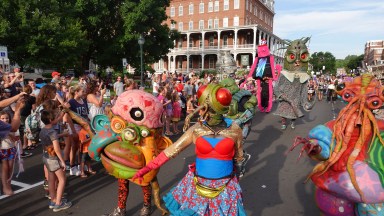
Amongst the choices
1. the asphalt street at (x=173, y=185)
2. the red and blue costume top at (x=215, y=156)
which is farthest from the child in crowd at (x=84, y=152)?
the red and blue costume top at (x=215, y=156)

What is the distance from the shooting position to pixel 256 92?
10.4 m

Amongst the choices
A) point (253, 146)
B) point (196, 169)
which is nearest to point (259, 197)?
point (196, 169)

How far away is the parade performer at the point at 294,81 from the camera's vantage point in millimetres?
9156

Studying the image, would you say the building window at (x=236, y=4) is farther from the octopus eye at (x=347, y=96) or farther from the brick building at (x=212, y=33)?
the octopus eye at (x=347, y=96)

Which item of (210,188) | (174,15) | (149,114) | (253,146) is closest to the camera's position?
(210,188)

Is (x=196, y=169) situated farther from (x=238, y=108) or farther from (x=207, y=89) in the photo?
(x=238, y=108)

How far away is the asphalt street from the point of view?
14.0 feet

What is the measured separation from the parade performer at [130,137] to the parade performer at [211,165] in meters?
0.71

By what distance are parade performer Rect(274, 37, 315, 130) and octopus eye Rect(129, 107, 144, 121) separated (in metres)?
6.82

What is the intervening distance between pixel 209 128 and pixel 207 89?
0.36 meters

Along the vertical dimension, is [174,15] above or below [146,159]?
above

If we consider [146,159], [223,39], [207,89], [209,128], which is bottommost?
[146,159]

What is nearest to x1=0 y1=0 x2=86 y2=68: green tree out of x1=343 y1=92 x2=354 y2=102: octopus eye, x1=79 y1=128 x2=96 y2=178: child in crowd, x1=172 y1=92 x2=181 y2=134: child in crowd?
x1=172 y1=92 x2=181 y2=134: child in crowd

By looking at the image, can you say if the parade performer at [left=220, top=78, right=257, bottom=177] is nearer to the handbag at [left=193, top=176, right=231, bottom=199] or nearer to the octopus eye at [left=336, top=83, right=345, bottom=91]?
the octopus eye at [left=336, top=83, right=345, bottom=91]
